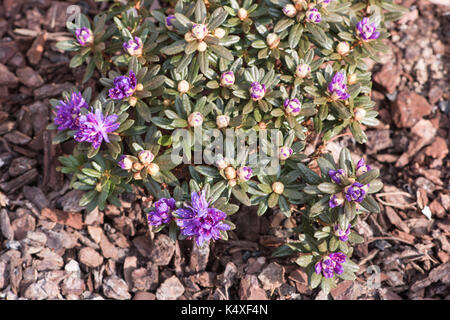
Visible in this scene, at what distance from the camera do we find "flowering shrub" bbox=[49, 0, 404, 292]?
3438mm

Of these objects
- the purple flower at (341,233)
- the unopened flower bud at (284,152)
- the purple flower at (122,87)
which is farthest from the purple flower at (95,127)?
the purple flower at (341,233)

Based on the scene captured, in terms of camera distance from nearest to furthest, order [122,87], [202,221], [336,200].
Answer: [202,221] < [336,200] < [122,87]

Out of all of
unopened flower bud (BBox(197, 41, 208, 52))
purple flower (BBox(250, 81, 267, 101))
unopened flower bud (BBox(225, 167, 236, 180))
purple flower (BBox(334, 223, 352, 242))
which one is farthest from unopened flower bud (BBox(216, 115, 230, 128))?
purple flower (BBox(334, 223, 352, 242))

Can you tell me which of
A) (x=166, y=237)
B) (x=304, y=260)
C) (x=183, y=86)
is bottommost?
(x=166, y=237)

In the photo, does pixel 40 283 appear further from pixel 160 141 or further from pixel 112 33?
pixel 112 33

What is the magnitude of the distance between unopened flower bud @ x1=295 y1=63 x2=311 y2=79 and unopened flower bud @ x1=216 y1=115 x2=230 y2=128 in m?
0.72

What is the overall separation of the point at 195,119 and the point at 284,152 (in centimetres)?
75

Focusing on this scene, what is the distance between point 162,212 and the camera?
3385 millimetres

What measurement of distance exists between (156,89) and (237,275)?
1.82m

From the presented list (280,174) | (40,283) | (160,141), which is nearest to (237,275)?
(280,174)

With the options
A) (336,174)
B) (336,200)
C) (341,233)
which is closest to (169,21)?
(336,174)

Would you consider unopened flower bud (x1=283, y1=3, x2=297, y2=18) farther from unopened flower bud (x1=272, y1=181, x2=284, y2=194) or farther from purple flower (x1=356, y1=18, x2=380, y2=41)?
unopened flower bud (x1=272, y1=181, x2=284, y2=194)

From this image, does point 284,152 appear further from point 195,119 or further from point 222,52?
point 222,52

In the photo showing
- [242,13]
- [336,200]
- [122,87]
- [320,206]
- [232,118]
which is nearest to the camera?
[336,200]
